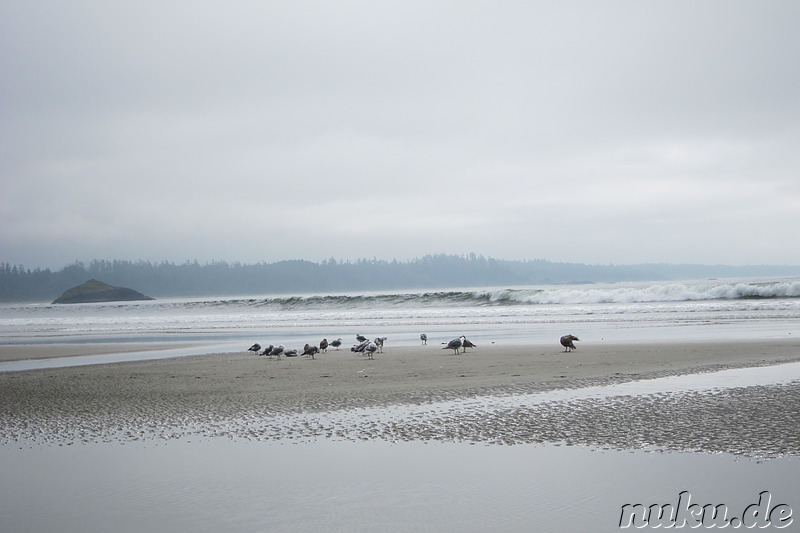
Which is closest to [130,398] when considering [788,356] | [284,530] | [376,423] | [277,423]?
[277,423]

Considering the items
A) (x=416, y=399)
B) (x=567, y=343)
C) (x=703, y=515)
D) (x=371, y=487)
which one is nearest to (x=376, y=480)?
(x=371, y=487)

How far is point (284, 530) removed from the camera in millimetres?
5254

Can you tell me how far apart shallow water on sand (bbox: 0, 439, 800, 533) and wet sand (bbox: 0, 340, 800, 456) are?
0.80 metres

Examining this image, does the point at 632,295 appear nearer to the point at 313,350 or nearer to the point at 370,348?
the point at 313,350

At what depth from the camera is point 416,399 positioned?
1140cm

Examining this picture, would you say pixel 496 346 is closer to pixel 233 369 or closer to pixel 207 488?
pixel 233 369

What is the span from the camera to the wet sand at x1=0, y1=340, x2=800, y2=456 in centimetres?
830

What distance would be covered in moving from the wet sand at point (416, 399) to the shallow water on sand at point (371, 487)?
2.61 feet

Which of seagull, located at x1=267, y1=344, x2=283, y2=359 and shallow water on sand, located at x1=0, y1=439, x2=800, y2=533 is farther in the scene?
seagull, located at x1=267, y1=344, x2=283, y2=359

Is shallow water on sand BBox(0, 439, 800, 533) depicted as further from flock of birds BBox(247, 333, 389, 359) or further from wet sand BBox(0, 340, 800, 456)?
flock of birds BBox(247, 333, 389, 359)

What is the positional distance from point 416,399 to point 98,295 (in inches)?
7375

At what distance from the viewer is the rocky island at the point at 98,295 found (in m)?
172

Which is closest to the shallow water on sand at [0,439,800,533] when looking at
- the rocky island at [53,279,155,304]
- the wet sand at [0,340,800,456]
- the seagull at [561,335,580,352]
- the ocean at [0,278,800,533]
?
the ocean at [0,278,800,533]

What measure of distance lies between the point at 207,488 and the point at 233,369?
11.2 meters
